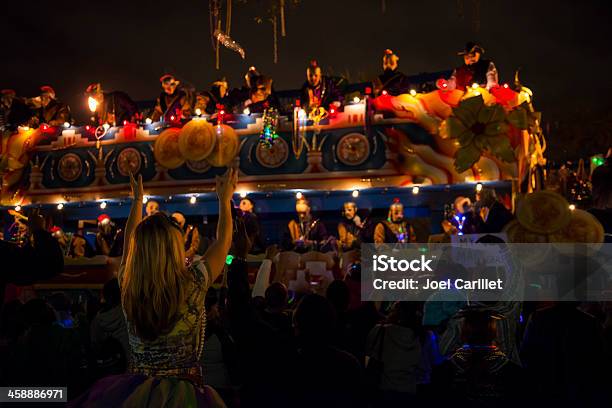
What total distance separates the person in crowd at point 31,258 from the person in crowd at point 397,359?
8.42 feet

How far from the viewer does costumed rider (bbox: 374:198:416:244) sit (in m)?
13.0

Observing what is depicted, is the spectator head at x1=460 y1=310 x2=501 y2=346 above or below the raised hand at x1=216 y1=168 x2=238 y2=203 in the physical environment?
below

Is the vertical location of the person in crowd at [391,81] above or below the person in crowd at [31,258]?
above

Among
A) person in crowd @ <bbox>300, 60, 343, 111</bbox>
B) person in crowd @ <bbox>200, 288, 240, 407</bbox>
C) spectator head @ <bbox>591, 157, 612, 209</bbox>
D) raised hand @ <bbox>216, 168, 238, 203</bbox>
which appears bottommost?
person in crowd @ <bbox>200, 288, 240, 407</bbox>

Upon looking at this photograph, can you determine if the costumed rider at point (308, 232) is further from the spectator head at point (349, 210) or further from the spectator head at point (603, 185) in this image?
the spectator head at point (603, 185)

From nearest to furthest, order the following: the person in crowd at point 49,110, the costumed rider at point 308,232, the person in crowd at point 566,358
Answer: the person in crowd at point 566,358 < the costumed rider at point 308,232 < the person in crowd at point 49,110

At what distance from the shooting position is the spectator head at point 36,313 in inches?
170

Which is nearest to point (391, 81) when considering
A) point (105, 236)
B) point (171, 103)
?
point (171, 103)

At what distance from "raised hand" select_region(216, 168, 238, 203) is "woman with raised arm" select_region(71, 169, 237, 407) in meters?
0.45

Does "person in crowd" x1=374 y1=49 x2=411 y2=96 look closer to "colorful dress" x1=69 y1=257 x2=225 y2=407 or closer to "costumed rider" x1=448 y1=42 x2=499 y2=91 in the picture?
"costumed rider" x1=448 y1=42 x2=499 y2=91

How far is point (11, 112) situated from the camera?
19109mm

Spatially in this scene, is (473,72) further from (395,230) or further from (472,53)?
(395,230)

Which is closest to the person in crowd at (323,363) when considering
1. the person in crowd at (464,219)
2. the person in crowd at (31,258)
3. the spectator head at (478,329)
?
the spectator head at (478,329)

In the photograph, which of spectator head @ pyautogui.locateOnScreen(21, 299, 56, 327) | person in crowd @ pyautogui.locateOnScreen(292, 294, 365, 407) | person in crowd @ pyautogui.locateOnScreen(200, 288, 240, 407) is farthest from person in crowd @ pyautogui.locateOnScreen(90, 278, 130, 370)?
person in crowd @ pyautogui.locateOnScreen(292, 294, 365, 407)
